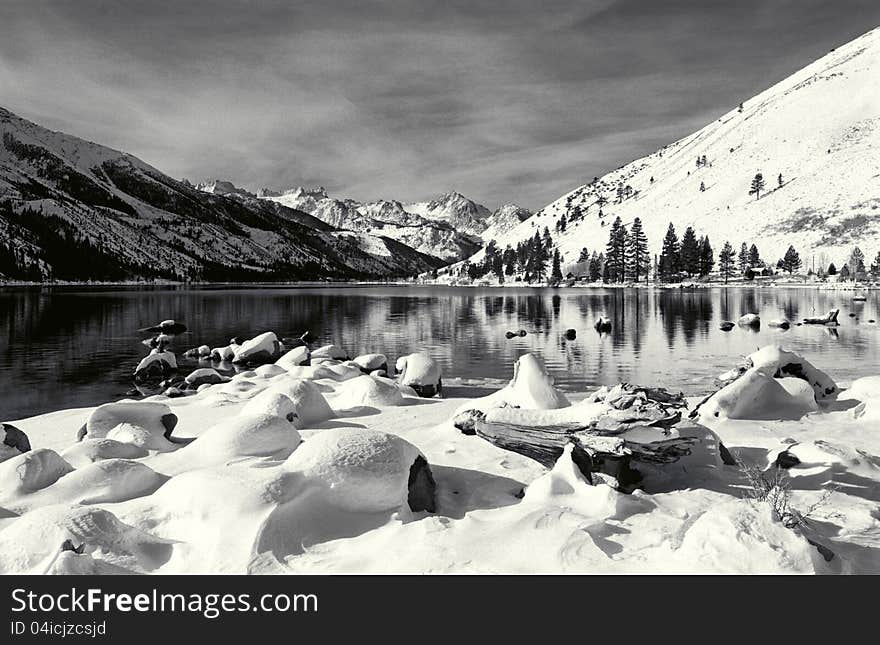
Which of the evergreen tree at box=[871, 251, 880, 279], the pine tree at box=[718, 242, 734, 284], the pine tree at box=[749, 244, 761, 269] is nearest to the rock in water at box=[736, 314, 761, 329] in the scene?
the evergreen tree at box=[871, 251, 880, 279]

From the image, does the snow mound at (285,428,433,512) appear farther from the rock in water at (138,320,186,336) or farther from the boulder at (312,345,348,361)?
the rock in water at (138,320,186,336)

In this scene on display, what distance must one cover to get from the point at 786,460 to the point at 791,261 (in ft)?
478

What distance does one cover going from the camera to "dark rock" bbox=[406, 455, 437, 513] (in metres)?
7.52

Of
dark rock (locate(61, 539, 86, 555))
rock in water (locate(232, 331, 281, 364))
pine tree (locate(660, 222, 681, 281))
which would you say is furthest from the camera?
pine tree (locate(660, 222, 681, 281))

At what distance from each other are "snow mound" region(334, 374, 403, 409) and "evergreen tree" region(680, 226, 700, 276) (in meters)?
147

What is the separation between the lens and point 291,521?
666cm

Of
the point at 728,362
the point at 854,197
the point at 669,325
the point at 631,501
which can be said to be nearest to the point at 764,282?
the point at 854,197

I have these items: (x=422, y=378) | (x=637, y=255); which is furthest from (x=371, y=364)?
(x=637, y=255)

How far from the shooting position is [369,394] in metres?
15.5

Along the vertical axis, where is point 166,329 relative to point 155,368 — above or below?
above

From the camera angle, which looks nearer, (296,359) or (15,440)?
(15,440)

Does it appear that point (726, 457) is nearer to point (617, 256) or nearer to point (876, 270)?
point (876, 270)

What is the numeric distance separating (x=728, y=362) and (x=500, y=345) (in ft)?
44.7
